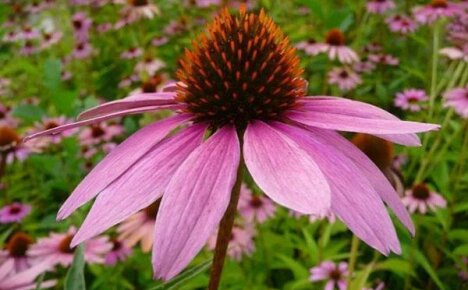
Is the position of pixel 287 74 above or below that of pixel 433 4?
above

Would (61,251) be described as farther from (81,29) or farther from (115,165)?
(81,29)

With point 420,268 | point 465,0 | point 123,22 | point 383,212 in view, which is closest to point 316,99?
point 383,212

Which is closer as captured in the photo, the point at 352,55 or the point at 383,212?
the point at 383,212

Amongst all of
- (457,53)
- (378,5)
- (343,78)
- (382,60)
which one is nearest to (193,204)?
(457,53)

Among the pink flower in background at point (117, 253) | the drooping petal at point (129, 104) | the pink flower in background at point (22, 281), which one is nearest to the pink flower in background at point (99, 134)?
the pink flower in background at point (117, 253)

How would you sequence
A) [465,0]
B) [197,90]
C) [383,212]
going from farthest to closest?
[465,0] < [197,90] < [383,212]

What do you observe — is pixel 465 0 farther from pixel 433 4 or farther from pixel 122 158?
pixel 122 158
